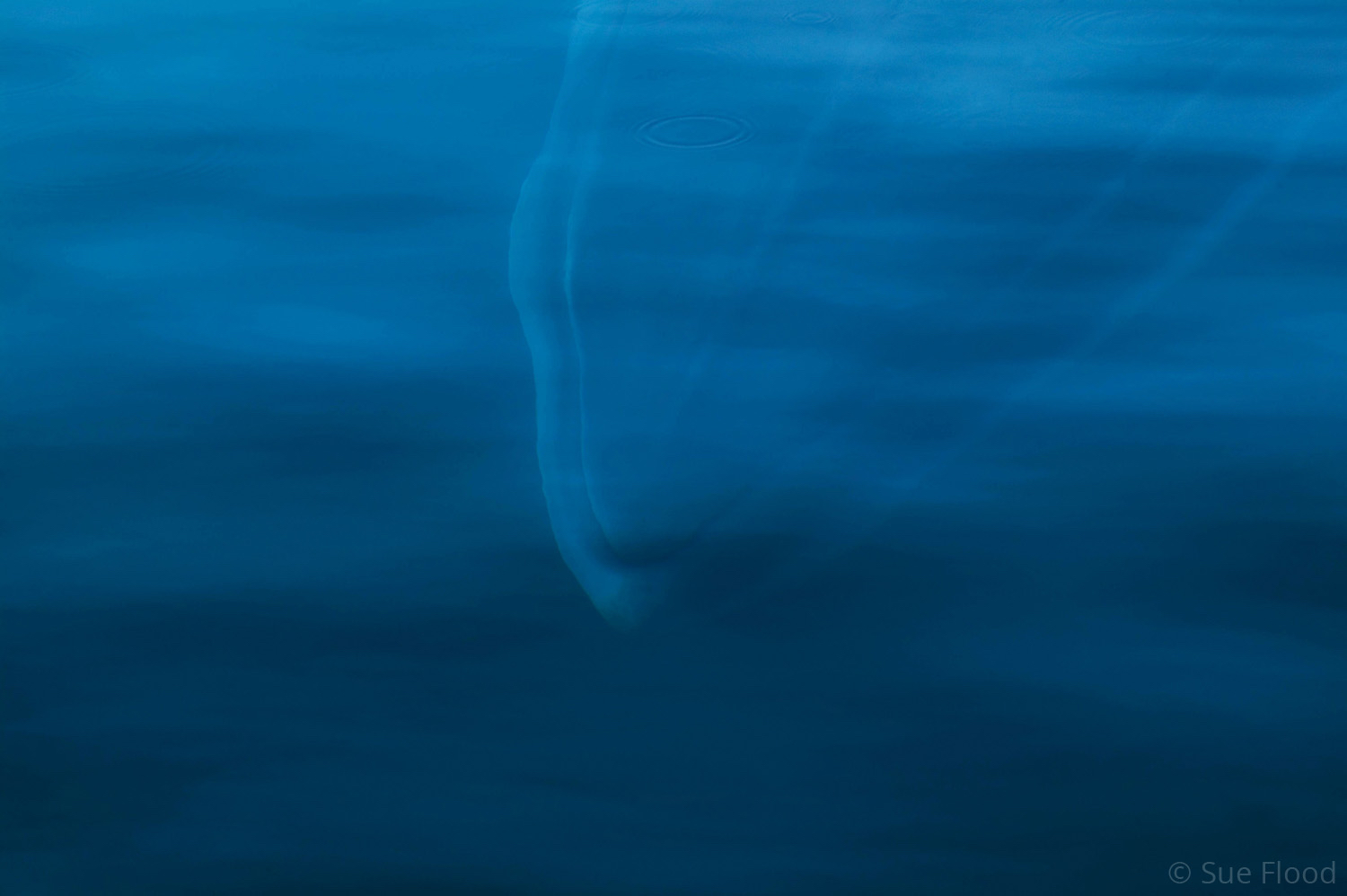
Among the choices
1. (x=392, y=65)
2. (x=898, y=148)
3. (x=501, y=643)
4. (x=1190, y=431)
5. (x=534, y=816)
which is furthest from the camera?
(x=392, y=65)

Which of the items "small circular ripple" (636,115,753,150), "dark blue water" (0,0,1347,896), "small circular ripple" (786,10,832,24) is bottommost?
"dark blue water" (0,0,1347,896)

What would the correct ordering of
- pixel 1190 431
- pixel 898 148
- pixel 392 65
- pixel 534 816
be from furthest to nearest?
pixel 392 65, pixel 898 148, pixel 1190 431, pixel 534 816

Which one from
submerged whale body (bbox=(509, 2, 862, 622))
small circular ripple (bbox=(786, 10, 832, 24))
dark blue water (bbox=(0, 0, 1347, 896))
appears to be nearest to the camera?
dark blue water (bbox=(0, 0, 1347, 896))

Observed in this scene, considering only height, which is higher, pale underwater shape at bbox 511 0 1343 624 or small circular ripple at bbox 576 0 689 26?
small circular ripple at bbox 576 0 689 26

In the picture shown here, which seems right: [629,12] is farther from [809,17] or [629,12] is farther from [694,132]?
[694,132]

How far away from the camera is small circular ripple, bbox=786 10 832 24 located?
1812mm

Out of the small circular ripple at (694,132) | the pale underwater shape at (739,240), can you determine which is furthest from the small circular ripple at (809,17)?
the small circular ripple at (694,132)

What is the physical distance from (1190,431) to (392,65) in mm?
1281

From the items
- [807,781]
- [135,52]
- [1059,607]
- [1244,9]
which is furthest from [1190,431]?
[135,52]

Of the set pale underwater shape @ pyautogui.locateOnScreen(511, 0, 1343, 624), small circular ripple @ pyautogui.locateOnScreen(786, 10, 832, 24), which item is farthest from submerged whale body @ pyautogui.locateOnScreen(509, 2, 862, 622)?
small circular ripple @ pyautogui.locateOnScreen(786, 10, 832, 24)

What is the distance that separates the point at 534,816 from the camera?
814 millimetres

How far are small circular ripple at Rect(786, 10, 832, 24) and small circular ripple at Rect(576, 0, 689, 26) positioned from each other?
0.59 ft

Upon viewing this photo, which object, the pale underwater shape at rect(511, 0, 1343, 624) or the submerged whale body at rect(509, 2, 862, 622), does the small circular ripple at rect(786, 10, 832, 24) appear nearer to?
the pale underwater shape at rect(511, 0, 1343, 624)

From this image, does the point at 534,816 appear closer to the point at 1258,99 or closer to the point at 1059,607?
the point at 1059,607
